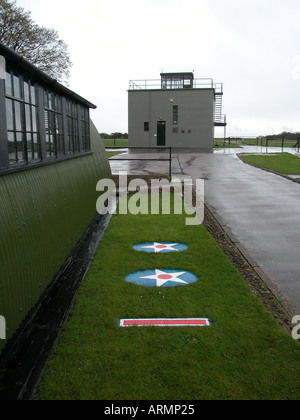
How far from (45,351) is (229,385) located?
1.88 meters

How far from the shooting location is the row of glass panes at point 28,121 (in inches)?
186

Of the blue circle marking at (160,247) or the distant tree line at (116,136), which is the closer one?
the blue circle marking at (160,247)

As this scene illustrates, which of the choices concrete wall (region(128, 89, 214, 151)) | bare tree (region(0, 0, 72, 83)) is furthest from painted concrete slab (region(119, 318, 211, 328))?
concrete wall (region(128, 89, 214, 151))

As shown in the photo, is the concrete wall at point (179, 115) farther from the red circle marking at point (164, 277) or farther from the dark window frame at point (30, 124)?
the red circle marking at point (164, 277)

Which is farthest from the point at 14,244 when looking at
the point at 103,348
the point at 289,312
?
the point at 289,312

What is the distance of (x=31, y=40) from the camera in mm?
38812

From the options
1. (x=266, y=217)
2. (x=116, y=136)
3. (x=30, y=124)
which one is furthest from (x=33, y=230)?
(x=116, y=136)

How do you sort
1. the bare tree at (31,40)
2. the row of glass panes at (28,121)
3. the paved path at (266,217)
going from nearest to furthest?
the row of glass panes at (28,121) → the paved path at (266,217) → the bare tree at (31,40)

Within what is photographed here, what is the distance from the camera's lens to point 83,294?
5684mm

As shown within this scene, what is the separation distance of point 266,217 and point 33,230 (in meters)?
7.66

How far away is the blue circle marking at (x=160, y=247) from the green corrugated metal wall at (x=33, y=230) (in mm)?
1319

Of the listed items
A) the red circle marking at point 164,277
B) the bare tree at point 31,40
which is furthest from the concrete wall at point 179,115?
the red circle marking at point 164,277

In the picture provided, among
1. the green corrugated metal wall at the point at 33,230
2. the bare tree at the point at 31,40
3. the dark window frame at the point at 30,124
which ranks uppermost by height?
the bare tree at the point at 31,40

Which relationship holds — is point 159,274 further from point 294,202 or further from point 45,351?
point 294,202
